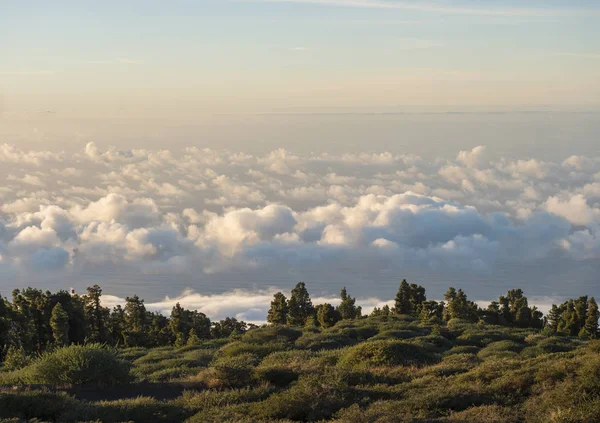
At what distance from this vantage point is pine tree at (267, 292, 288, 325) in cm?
6406

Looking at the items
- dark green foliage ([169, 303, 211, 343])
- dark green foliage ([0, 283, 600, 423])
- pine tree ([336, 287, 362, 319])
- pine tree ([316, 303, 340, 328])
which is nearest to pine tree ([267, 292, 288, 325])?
pine tree ([316, 303, 340, 328])

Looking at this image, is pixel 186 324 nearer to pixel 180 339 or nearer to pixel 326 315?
pixel 180 339

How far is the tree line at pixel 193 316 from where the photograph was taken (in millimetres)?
56038

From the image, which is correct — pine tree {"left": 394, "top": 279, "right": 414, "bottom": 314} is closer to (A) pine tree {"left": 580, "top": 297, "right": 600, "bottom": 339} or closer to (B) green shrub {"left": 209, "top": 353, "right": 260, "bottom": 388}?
(A) pine tree {"left": 580, "top": 297, "right": 600, "bottom": 339}

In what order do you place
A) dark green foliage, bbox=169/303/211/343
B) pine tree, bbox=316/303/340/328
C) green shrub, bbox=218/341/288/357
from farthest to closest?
pine tree, bbox=316/303/340/328, dark green foliage, bbox=169/303/211/343, green shrub, bbox=218/341/288/357

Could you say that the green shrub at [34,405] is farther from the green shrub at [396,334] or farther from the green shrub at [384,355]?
the green shrub at [396,334]

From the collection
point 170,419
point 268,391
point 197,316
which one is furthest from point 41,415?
point 197,316

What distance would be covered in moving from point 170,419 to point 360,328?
92.9 ft

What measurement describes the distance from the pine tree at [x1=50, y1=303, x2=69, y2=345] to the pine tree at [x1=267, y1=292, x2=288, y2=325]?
2071cm

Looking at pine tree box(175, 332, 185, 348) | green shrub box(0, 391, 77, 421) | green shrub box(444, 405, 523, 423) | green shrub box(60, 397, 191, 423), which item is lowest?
green shrub box(444, 405, 523, 423)

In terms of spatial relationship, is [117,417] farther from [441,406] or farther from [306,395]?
[441,406]

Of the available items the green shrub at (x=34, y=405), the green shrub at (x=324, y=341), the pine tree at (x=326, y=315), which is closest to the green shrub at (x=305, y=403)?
the green shrub at (x=34, y=405)

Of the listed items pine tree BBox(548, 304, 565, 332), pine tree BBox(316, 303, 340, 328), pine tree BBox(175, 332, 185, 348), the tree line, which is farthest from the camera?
pine tree BBox(548, 304, 565, 332)

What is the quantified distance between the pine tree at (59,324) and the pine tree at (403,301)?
3316 cm
